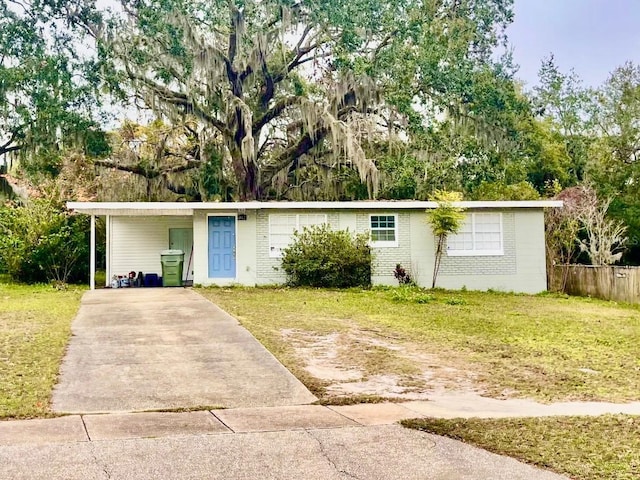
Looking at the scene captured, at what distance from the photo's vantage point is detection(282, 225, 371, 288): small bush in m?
19.0

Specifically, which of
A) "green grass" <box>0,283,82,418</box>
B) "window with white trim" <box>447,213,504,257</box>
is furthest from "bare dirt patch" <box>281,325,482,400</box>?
"window with white trim" <box>447,213,504,257</box>

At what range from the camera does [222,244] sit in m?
19.6

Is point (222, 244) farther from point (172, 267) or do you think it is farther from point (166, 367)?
point (166, 367)

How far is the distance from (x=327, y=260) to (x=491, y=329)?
7.69 metres

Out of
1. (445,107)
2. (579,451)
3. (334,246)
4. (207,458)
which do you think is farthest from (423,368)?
(445,107)

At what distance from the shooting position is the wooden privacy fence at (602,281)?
58.2ft

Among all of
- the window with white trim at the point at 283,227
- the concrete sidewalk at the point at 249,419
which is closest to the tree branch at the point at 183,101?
the window with white trim at the point at 283,227

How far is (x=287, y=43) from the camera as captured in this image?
75.7ft

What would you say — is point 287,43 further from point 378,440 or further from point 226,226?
point 378,440

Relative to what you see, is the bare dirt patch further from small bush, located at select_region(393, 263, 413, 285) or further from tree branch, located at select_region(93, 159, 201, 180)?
tree branch, located at select_region(93, 159, 201, 180)

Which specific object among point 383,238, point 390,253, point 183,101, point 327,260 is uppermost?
point 183,101

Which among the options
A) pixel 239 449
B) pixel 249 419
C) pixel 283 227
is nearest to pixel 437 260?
pixel 283 227

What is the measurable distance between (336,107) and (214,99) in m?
4.15

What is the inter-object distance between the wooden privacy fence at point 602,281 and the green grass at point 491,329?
2.75ft
